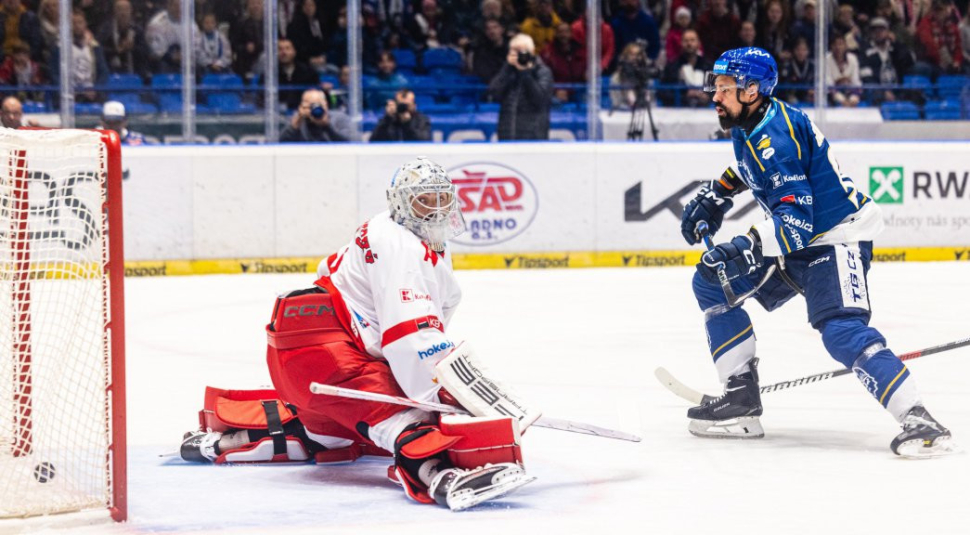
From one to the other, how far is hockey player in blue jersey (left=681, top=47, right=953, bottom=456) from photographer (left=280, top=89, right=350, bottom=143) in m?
4.73

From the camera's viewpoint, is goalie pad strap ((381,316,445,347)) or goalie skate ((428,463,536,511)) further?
goalie pad strap ((381,316,445,347))

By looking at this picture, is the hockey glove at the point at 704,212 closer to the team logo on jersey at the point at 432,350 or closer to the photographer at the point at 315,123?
the team logo on jersey at the point at 432,350

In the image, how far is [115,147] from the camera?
10.7 ft

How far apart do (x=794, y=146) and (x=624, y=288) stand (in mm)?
3919

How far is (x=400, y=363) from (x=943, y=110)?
22.1ft

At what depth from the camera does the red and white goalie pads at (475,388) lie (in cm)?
350

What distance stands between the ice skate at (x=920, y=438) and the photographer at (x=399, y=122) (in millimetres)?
5467

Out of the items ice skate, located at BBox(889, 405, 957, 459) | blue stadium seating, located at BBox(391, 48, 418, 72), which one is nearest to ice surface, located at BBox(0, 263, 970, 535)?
ice skate, located at BBox(889, 405, 957, 459)

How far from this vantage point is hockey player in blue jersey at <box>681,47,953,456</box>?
13.2ft

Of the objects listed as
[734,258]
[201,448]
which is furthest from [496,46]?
[201,448]

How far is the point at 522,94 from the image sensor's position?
9.12 meters

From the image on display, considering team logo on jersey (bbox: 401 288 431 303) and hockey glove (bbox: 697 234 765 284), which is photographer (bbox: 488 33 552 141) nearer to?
hockey glove (bbox: 697 234 765 284)

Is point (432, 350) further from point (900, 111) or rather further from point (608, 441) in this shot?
point (900, 111)

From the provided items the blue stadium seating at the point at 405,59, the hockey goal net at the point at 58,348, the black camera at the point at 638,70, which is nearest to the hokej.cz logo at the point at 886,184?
the black camera at the point at 638,70
